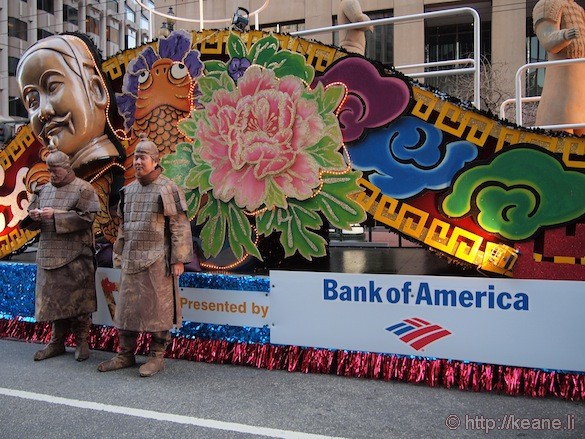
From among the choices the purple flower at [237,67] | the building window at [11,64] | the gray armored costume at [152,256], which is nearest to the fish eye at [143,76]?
the purple flower at [237,67]

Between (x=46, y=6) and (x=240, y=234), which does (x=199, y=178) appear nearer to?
(x=240, y=234)

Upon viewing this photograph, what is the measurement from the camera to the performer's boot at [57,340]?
4812mm

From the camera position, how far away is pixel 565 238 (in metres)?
3.75

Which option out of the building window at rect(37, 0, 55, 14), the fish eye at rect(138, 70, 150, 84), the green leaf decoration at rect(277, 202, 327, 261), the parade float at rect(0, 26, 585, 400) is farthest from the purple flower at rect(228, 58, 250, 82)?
the building window at rect(37, 0, 55, 14)

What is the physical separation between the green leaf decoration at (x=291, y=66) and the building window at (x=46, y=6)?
124 feet

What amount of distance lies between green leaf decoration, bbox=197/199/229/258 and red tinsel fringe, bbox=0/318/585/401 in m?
0.79

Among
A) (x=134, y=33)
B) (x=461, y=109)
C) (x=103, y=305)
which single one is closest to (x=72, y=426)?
(x=103, y=305)

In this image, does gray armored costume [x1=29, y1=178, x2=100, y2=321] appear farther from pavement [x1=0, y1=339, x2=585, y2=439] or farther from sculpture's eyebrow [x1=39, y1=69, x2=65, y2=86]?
sculpture's eyebrow [x1=39, y1=69, x2=65, y2=86]

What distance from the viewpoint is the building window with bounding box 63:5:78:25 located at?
38.9 m

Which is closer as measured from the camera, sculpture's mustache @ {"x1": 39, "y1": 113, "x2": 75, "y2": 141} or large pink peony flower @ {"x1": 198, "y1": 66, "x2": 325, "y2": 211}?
large pink peony flower @ {"x1": 198, "y1": 66, "x2": 325, "y2": 211}

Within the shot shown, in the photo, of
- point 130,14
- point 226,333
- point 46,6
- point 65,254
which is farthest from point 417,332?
point 130,14

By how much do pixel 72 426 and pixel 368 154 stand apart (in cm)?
277

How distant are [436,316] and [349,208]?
1.04m

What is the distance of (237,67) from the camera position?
4.60 meters
